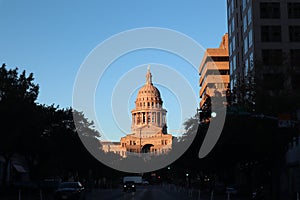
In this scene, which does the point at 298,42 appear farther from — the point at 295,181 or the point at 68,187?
the point at 68,187

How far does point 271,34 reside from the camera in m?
71.2

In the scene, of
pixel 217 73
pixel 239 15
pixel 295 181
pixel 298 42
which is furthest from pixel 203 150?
pixel 217 73

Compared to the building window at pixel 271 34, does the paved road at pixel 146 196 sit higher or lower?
lower

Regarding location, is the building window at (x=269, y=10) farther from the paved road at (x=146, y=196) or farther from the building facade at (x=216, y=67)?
the building facade at (x=216, y=67)

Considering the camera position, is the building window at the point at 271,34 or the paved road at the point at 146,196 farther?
the building window at the point at 271,34

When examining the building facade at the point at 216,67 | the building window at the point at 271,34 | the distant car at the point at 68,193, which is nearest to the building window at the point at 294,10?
the building window at the point at 271,34

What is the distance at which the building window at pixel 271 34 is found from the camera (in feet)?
233

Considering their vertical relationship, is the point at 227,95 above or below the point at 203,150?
above

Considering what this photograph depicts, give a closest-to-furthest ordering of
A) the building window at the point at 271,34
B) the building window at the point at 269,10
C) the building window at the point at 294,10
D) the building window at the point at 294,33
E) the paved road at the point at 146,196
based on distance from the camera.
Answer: the paved road at the point at 146,196 < the building window at the point at 294,33 < the building window at the point at 294,10 < the building window at the point at 271,34 < the building window at the point at 269,10

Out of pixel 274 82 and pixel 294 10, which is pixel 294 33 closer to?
pixel 294 10

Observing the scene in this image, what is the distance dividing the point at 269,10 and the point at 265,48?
5.23 m

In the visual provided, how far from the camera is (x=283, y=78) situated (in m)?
40.6

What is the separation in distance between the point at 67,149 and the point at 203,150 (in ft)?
55.9

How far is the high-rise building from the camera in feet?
130
